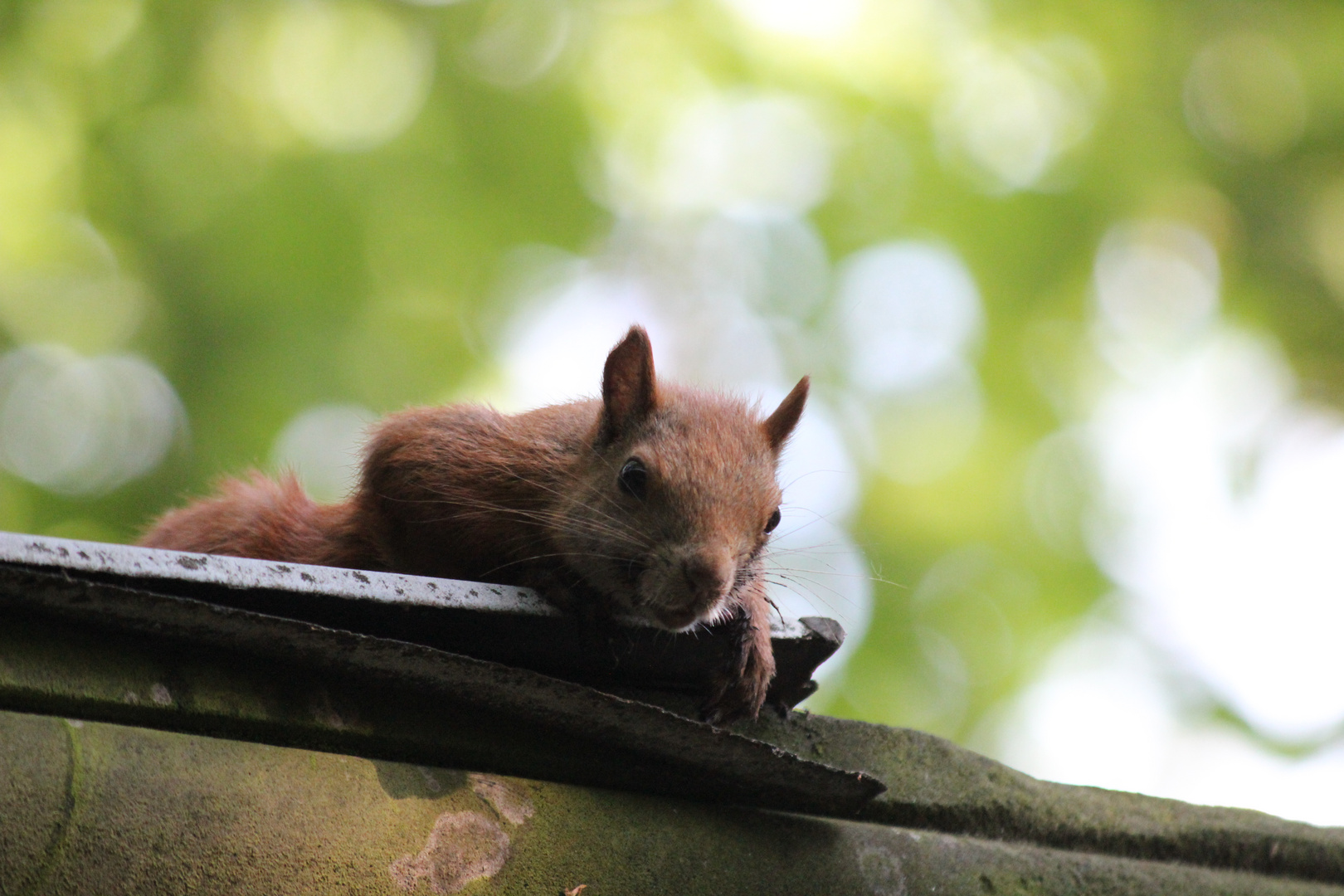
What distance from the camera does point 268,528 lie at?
349 centimetres

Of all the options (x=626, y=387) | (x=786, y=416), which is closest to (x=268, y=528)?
(x=626, y=387)

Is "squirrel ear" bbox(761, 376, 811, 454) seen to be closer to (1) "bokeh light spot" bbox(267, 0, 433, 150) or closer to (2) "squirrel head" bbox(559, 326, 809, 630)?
(2) "squirrel head" bbox(559, 326, 809, 630)

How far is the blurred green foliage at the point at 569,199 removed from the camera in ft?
26.4

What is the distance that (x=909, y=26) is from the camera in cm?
1027

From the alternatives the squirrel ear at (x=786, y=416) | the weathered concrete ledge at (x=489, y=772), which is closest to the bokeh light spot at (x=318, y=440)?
the squirrel ear at (x=786, y=416)

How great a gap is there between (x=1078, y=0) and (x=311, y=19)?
6221 mm

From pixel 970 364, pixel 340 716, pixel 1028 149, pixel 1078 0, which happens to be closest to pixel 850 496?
pixel 970 364

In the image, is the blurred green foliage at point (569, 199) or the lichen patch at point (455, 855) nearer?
the lichen patch at point (455, 855)

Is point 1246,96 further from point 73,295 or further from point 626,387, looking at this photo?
point 73,295

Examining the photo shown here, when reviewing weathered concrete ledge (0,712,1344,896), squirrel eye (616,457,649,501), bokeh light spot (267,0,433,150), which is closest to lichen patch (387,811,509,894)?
weathered concrete ledge (0,712,1344,896)

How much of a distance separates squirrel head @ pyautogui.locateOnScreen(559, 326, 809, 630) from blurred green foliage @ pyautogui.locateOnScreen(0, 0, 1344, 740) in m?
5.24

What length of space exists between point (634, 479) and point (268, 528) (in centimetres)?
118

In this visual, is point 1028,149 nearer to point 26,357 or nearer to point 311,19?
point 311,19

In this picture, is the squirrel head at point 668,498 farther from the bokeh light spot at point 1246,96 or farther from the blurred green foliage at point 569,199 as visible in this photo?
the bokeh light spot at point 1246,96
